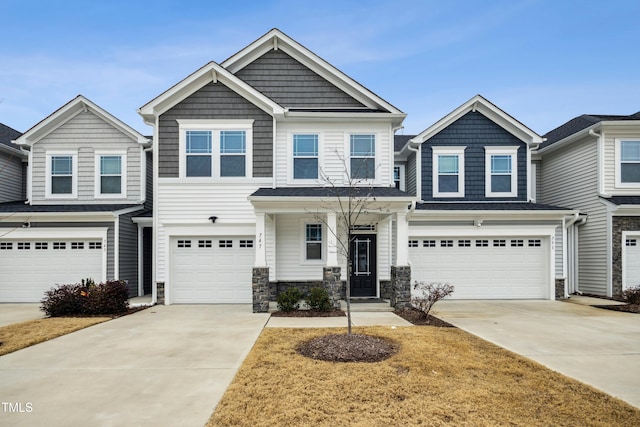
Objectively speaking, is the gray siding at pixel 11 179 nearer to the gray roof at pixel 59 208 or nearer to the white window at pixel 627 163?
the gray roof at pixel 59 208

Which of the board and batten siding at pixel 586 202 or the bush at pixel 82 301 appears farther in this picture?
the board and batten siding at pixel 586 202

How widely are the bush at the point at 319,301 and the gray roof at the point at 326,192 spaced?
8.97ft

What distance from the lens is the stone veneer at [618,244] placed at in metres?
14.0

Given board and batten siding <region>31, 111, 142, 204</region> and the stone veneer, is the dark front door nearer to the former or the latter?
board and batten siding <region>31, 111, 142, 204</region>

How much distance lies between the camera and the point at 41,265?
13.4m

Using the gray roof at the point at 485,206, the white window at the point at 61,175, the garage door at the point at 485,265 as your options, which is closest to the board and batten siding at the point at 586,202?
the gray roof at the point at 485,206

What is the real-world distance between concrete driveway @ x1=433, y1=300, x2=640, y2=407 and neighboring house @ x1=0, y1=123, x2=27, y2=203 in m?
16.6

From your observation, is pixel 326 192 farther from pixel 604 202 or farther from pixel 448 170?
pixel 604 202

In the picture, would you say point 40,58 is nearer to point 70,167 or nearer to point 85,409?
point 70,167

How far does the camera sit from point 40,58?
1831 centimetres

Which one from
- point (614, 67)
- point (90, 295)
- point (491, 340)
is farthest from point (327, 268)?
point (614, 67)

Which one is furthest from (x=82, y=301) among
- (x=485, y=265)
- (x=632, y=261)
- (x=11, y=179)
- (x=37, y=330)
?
(x=632, y=261)

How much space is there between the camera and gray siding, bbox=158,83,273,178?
1276 cm

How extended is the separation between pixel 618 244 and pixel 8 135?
81.3 feet
